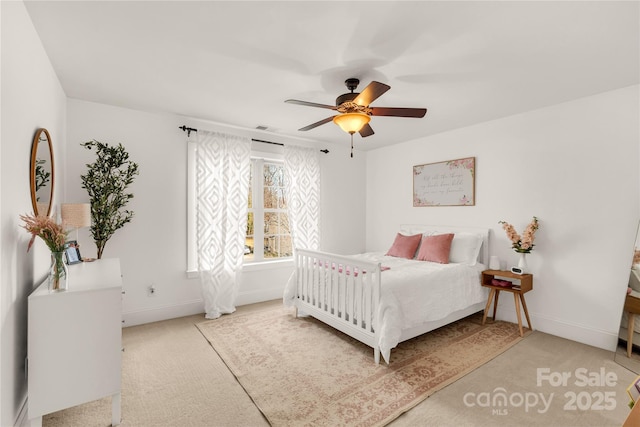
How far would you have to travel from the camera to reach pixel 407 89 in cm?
277

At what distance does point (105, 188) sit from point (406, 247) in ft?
11.5

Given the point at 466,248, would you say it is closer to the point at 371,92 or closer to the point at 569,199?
the point at 569,199

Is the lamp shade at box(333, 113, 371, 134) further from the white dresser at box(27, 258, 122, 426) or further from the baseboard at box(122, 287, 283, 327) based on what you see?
the baseboard at box(122, 287, 283, 327)

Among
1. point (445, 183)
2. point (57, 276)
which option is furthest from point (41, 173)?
point (445, 183)

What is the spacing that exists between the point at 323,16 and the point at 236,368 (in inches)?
104

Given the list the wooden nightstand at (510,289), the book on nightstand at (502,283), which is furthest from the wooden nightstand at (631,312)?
the book on nightstand at (502,283)

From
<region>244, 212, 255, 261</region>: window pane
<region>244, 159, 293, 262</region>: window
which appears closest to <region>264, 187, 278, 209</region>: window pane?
<region>244, 159, 293, 262</region>: window

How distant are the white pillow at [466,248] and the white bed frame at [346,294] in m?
0.17

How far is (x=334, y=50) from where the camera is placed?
210 centimetres

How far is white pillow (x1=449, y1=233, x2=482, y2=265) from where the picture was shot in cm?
357

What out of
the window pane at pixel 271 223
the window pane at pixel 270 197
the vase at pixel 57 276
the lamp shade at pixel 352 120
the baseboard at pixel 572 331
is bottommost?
the baseboard at pixel 572 331

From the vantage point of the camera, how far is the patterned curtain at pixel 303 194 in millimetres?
4426

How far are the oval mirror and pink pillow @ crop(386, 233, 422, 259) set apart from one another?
3.58m

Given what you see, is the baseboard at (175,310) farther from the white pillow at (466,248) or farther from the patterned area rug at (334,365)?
the white pillow at (466,248)
